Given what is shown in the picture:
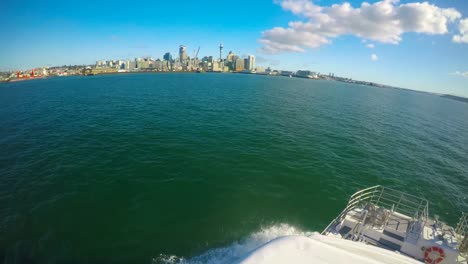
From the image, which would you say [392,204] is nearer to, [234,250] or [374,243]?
[374,243]

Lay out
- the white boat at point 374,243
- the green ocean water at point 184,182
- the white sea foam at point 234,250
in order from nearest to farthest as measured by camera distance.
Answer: the white boat at point 374,243
the white sea foam at point 234,250
the green ocean water at point 184,182

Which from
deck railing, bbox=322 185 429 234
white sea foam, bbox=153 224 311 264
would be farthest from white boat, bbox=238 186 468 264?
white sea foam, bbox=153 224 311 264

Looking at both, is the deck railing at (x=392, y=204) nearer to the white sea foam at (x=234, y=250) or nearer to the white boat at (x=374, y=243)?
the white boat at (x=374, y=243)

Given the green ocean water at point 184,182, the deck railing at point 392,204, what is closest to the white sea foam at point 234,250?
the green ocean water at point 184,182

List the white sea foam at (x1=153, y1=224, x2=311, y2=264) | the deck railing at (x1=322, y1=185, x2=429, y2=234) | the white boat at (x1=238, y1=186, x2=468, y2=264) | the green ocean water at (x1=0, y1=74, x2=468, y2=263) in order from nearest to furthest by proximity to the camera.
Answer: the white boat at (x1=238, y1=186, x2=468, y2=264) < the white sea foam at (x1=153, y1=224, x2=311, y2=264) < the deck railing at (x1=322, y1=185, x2=429, y2=234) < the green ocean water at (x1=0, y1=74, x2=468, y2=263)

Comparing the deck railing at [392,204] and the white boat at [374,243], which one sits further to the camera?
the deck railing at [392,204]

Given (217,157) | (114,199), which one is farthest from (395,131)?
(114,199)

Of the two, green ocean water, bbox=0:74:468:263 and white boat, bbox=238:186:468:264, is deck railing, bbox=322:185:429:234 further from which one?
green ocean water, bbox=0:74:468:263
